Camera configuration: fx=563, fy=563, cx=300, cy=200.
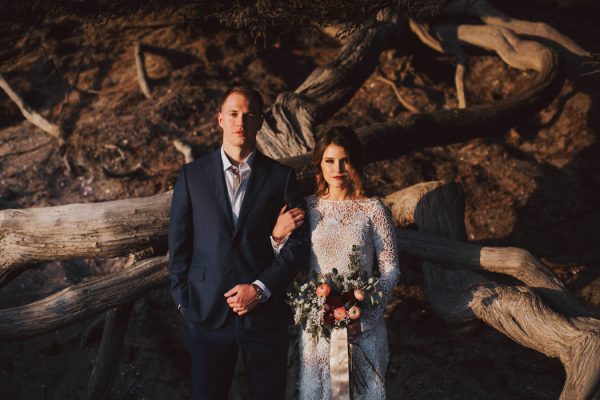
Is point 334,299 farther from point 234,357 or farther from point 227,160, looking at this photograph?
point 227,160

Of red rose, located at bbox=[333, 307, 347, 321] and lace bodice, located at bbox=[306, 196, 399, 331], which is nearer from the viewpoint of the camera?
red rose, located at bbox=[333, 307, 347, 321]

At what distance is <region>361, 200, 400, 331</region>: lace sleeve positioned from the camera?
3182 mm

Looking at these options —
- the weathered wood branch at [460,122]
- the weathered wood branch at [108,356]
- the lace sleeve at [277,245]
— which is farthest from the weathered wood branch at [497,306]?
the weathered wood branch at [108,356]

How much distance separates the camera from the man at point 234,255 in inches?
124

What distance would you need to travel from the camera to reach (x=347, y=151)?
128 inches

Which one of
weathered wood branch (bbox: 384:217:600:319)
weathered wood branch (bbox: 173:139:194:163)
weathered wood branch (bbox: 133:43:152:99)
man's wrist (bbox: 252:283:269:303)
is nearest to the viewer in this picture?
man's wrist (bbox: 252:283:269:303)

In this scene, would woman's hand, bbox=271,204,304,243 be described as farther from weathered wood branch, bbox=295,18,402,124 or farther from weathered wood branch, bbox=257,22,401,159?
weathered wood branch, bbox=295,18,402,124

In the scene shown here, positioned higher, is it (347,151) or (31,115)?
(31,115)

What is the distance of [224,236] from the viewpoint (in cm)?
316

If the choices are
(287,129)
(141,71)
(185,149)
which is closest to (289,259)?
(287,129)

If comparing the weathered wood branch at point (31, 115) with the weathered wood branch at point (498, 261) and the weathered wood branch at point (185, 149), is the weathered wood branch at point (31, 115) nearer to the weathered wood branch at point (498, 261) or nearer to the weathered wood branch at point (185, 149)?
the weathered wood branch at point (185, 149)

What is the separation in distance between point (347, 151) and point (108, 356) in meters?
2.92

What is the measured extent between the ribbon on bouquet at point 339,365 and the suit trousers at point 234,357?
0.32 meters

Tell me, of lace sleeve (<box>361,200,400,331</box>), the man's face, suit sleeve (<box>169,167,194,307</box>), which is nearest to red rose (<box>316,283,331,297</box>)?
lace sleeve (<box>361,200,400,331</box>)
